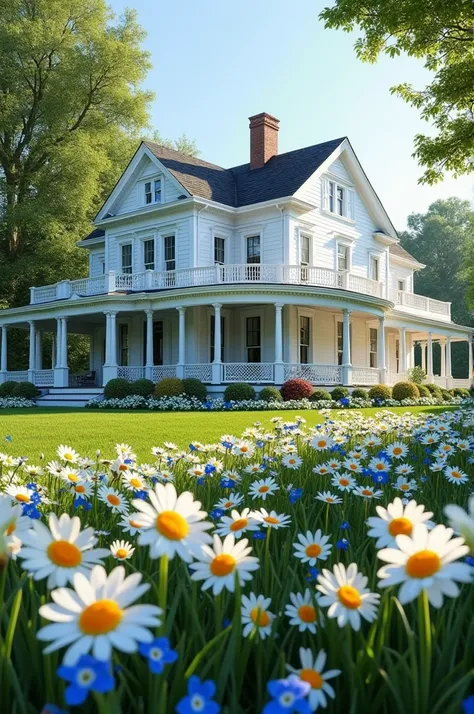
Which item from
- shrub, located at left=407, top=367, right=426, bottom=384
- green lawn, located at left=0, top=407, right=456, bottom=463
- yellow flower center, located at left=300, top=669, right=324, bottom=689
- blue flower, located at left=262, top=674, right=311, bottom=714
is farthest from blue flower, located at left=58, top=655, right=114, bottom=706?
shrub, located at left=407, top=367, right=426, bottom=384

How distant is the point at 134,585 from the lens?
105cm

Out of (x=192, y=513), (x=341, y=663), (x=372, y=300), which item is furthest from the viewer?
(x=372, y=300)

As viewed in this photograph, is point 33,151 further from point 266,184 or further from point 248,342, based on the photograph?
point 248,342

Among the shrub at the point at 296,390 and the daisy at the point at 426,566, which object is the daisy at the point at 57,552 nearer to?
the daisy at the point at 426,566

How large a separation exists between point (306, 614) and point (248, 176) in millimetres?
30528

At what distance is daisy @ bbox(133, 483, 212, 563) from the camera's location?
1186mm

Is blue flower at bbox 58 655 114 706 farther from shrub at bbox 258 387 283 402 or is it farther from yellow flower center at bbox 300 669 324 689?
shrub at bbox 258 387 283 402

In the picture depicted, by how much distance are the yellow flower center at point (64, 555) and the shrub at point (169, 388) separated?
21.7 metres

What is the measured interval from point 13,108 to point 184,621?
137 feet

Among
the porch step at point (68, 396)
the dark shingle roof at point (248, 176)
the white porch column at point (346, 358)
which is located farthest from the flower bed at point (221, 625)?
the dark shingle roof at point (248, 176)

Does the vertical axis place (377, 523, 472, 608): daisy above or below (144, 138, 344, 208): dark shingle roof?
below

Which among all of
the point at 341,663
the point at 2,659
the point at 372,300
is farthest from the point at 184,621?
the point at 372,300

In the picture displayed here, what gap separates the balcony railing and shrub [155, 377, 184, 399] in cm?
419

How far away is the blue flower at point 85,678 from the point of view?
0.86 meters
